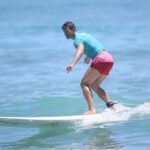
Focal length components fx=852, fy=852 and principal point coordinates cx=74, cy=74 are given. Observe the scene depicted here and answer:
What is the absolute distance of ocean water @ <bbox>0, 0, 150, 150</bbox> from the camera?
13969mm

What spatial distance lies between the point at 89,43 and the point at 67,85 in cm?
567

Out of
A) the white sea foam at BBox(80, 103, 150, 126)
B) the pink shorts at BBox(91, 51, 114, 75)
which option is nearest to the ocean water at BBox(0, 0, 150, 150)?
the white sea foam at BBox(80, 103, 150, 126)

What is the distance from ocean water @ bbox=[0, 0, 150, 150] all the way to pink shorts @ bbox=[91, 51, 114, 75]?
2.55 feet

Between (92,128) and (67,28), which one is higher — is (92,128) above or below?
below

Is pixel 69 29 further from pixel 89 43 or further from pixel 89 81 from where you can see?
pixel 89 81

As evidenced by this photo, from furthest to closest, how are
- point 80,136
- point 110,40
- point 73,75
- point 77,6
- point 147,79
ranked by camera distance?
point 77,6 < point 110,40 < point 73,75 < point 147,79 < point 80,136

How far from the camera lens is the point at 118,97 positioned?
18.1m

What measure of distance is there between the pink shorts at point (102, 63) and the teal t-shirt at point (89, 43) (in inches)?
3.4

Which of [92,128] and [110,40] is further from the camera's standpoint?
[110,40]

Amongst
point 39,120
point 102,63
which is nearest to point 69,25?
point 102,63

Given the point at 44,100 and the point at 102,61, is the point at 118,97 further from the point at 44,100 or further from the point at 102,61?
the point at 102,61

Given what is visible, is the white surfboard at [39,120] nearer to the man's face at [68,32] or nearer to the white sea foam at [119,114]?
the white sea foam at [119,114]

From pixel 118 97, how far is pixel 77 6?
40055mm

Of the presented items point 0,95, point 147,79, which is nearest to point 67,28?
point 0,95
